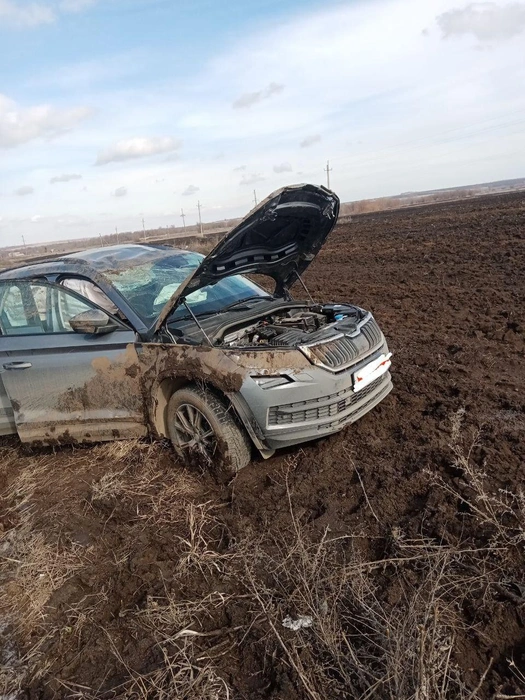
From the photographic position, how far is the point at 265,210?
11.6 ft

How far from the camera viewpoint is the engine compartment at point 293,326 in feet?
12.1

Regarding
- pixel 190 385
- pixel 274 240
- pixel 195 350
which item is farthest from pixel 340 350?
pixel 274 240

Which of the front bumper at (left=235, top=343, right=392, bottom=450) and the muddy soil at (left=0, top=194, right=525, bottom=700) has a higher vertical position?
the front bumper at (left=235, top=343, right=392, bottom=450)

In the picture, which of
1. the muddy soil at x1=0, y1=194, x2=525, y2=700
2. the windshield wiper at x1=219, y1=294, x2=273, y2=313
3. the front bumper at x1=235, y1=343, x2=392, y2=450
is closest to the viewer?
the muddy soil at x1=0, y1=194, x2=525, y2=700

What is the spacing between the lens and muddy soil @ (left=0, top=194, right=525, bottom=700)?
216 centimetres

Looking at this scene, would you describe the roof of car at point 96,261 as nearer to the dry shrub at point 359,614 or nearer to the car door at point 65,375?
the car door at point 65,375

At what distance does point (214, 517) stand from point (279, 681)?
50.4 inches

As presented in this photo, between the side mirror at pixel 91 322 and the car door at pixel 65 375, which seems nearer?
the side mirror at pixel 91 322

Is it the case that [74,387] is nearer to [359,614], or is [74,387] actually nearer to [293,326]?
[293,326]

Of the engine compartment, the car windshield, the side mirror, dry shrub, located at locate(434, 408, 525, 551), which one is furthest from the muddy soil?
the car windshield

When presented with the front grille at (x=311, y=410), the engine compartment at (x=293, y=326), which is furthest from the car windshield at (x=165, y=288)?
the front grille at (x=311, y=410)

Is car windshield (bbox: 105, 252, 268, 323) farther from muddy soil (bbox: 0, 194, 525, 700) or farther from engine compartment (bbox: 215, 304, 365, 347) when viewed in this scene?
muddy soil (bbox: 0, 194, 525, 700)

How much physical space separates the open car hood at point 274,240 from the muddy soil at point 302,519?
4.76 feet

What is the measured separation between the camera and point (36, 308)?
433 centimetres
